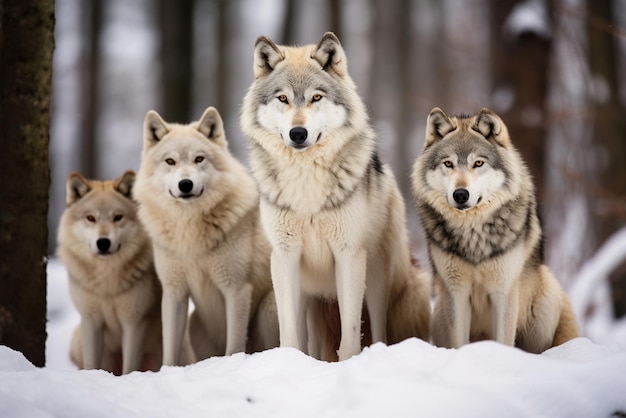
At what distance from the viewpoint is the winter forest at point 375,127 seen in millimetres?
3494

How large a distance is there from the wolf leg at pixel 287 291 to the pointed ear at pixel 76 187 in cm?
243

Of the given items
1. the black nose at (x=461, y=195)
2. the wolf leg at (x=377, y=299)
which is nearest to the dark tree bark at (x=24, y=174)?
the wolf leg at (x=377, y=299)

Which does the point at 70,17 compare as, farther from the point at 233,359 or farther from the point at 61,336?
the point at 233,359

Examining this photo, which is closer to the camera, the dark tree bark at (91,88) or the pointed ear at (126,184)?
the pointed ear at (126,184)

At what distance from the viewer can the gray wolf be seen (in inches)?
240

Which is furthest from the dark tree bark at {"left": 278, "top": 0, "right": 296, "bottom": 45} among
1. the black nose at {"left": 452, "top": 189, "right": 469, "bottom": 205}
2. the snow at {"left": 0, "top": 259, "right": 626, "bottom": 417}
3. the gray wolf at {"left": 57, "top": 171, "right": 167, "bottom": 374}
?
the snow at {"left": 0, "top": 259, "right": 626, "bottom": 417}

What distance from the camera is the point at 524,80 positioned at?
978 centimetres

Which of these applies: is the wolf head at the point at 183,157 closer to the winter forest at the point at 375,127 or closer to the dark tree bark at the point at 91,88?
the winter forest at the point at 375,127

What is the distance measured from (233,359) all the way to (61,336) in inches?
198

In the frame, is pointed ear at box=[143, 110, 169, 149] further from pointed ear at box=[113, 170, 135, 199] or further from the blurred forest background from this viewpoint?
the blurred forest background

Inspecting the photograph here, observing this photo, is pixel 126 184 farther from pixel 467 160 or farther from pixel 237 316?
pixel 467 160

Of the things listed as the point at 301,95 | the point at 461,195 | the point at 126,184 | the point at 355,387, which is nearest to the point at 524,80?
the point at 461,195

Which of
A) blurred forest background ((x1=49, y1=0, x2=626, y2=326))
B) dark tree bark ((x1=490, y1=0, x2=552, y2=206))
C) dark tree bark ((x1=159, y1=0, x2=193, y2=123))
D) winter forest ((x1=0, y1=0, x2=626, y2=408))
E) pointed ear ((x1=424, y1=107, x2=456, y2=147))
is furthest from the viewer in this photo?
dark tree bark ((x1=159, y1=0, x2=193, y2=123))

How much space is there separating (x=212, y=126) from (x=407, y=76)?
57.0ft
